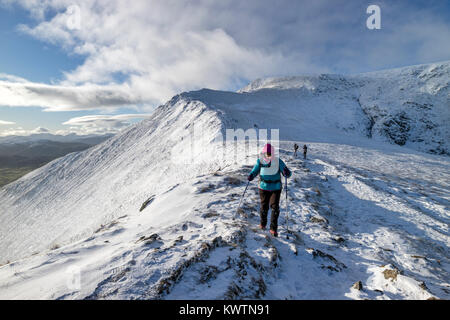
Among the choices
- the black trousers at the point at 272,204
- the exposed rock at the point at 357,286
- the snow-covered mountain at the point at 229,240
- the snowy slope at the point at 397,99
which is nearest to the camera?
the snow-covered mountain at the point at 229,240

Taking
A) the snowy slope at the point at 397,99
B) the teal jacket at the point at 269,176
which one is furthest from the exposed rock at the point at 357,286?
the snowy slope at the point at 397,99

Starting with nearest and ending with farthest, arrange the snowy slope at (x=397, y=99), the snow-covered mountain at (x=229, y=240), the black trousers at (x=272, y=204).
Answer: the snow-covered mountain at (x=229, y=240) → the black trousers at (x=272, y=204) → the snowy slope at (x=397, y=99)

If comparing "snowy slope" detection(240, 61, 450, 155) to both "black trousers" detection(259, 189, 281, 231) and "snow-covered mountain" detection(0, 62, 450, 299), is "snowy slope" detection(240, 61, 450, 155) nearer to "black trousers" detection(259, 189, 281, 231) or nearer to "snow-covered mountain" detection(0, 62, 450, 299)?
"snow-covered mountain" detection(0, 62, 450, 299)

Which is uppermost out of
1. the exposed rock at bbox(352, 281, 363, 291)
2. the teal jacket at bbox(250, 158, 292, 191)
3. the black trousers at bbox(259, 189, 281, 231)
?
the teal jacket at bbox(250, 158, 292, 191)

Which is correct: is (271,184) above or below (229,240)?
above

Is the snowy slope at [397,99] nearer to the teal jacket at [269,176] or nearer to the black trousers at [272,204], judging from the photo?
the teal jacket at [269,176]

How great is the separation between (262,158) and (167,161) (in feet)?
79.8

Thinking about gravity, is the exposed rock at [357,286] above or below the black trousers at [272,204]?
below

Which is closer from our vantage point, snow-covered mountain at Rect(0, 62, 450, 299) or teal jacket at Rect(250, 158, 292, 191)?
snow-covered mountain at Rect(0, 62, 450, 299)

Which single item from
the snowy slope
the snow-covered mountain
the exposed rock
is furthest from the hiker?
the snowy slope

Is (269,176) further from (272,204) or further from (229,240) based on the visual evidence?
(229,240)

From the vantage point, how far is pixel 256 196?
33.7ft

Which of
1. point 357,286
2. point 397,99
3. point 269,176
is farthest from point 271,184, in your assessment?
point 397,99

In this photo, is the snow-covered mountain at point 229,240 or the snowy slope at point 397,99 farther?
the snowy slope at point 397,99
